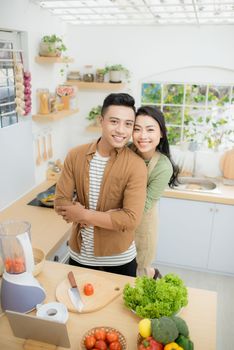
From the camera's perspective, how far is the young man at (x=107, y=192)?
4.62 feet

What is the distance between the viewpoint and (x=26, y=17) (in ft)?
8.13

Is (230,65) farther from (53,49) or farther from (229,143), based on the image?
(53,49)

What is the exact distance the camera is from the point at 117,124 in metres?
1.41

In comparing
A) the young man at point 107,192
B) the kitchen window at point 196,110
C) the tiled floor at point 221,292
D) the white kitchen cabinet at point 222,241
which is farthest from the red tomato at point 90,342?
the kitchen window at point 196,110

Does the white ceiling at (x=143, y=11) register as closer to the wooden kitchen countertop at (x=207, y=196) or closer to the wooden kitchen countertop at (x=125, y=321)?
the wooden kitchen countertop at (x=207, y=196)

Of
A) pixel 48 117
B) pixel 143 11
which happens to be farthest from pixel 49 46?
pixel 143 11

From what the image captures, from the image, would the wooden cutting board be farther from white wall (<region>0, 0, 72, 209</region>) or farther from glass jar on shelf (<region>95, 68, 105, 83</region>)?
glass jar on shelf (<region>95, 68, 105, 83</region>)

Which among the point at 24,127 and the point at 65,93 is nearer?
the point at 24,127

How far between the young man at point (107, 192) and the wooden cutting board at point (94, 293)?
13cm

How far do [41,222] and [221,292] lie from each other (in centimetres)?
165

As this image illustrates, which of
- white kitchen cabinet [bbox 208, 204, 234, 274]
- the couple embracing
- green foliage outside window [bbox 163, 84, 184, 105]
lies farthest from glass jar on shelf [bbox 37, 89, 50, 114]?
white kitchen cabinet [bbox 208, 204, 234, 274]

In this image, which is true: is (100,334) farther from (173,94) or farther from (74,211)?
(173,94)

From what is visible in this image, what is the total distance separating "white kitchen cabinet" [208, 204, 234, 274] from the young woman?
47.3 inches

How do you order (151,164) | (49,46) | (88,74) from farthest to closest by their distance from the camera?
(88,74), (49,46), (151,164)
